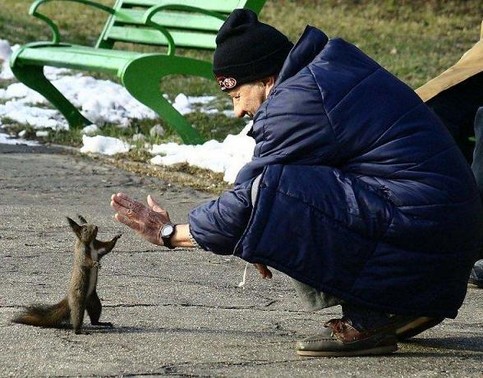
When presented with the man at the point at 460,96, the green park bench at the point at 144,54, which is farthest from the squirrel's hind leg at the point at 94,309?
the green park bench at the point at 144,54

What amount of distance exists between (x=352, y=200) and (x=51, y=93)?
569cm

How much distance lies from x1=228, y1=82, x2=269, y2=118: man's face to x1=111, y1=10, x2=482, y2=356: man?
11cm

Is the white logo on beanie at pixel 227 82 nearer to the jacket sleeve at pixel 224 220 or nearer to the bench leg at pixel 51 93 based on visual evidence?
the jacket sleeve at pixel 224 220

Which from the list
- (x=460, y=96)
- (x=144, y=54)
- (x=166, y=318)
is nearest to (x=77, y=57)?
(x=144, y=54)

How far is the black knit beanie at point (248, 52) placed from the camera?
A: 407 centimetres

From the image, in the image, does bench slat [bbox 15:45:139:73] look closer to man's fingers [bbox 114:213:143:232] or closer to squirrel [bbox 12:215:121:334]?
squirrel [bbox 12:215:121:334]

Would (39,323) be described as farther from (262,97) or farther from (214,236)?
(262,97)

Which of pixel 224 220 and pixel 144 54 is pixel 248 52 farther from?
pixel 144 54

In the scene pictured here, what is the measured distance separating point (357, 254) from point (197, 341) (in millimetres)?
705

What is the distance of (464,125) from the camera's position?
6.12 meters

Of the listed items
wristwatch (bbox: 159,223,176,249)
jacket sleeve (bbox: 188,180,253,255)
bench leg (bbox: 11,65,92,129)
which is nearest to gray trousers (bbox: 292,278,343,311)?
jacket sleeve (bbox: 188,180,253,255)

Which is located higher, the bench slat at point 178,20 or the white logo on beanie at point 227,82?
the white logo on beanie at point 227,82

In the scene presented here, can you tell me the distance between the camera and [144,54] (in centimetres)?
823

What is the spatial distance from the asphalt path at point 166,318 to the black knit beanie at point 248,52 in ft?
2.99
